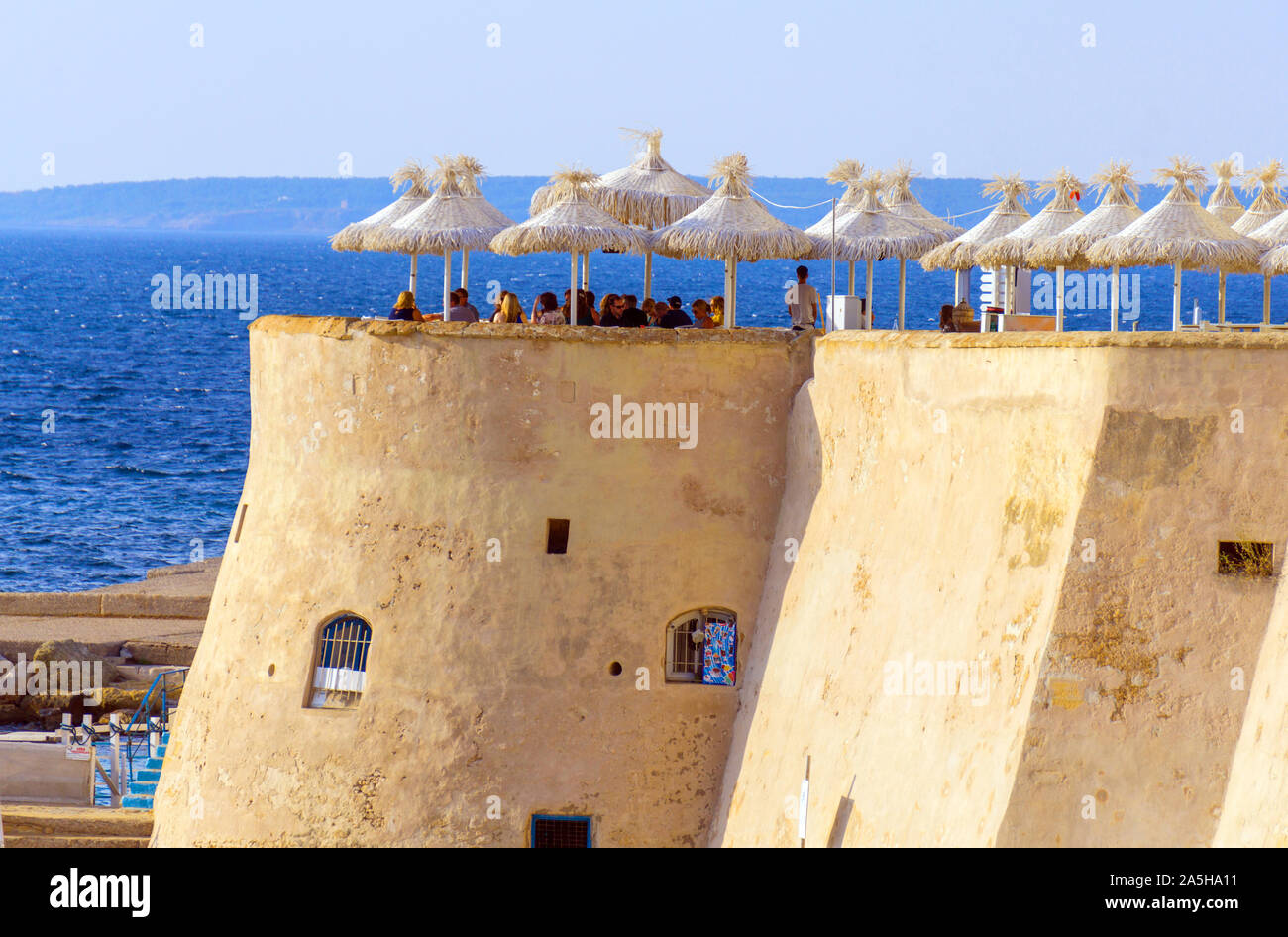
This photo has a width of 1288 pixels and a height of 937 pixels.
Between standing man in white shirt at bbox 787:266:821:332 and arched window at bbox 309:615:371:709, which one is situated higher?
standing man in white shirt at bbox 787:266:821:332

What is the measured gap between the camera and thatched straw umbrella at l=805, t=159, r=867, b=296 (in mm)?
27663

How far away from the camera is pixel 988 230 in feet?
91.5

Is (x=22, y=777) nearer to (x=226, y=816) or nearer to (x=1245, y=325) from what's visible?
(x=226, y=816)

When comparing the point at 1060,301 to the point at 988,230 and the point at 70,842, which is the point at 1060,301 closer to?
the point at 988,230

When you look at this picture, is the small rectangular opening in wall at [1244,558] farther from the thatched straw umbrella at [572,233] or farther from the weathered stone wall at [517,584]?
the thatched straw umbrella at [572,233]

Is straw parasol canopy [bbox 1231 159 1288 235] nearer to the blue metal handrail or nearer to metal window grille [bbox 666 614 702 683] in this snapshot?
metal window grille [bbox 666 614 702 683]

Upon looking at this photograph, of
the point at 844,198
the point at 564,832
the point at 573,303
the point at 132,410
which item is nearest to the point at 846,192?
the point at 844,198

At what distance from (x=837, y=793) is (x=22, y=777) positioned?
16610 mm

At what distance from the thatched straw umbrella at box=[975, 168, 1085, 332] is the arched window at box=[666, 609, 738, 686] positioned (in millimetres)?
6408

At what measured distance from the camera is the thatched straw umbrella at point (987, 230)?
88.0ft

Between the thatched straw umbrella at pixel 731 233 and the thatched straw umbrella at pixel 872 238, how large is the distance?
1044 mm

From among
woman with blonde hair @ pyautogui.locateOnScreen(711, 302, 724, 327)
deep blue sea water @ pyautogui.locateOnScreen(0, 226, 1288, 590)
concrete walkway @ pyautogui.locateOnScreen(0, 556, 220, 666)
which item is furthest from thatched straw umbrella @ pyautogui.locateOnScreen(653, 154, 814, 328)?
deep blue sea water @ pyautogui.locateOnScreen(0, 226, 1288, 590)
